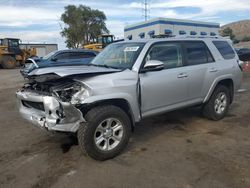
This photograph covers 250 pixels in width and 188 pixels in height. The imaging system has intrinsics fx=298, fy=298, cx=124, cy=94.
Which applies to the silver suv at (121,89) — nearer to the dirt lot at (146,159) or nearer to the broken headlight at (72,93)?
the broken headlight at (72,93)

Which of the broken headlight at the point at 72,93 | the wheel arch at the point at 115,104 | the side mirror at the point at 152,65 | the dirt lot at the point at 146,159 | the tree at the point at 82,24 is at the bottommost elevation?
the dirt lot at the point at 146,159

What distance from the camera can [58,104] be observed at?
4.04 meters

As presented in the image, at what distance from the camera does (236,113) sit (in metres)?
7.30

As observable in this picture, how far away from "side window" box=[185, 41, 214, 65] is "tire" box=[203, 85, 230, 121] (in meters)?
0.75

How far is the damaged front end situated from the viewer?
406 centimetres

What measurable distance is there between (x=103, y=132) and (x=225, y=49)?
3.86m

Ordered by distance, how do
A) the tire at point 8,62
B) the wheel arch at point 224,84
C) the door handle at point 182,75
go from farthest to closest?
the tire at point 8,62, the wheel arch at point 224,84, the door handle at point 182,75

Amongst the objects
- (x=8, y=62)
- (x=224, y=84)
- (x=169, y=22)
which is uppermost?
(x=169, y=22)

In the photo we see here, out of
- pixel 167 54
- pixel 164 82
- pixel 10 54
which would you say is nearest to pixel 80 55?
pixel 167 54

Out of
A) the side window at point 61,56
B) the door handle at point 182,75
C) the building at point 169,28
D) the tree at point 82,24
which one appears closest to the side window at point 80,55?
the side window at point 61,56

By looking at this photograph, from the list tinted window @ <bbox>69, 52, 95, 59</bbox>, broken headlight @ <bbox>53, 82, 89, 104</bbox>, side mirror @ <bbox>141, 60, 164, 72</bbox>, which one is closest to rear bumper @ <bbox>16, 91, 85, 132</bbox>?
broken headlight @ <bbox>53, 82, 89, 104</bbox>

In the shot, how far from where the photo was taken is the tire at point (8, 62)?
27.1 meters

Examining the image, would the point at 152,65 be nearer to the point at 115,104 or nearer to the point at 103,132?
the point at 115,104

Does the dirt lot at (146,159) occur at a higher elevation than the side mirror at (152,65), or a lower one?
lower
